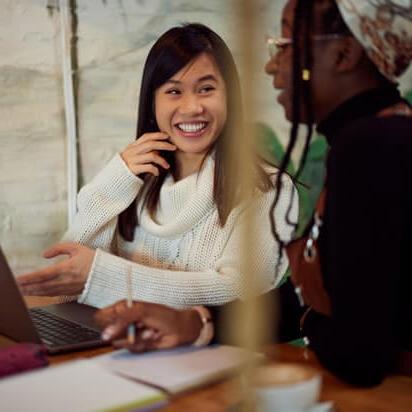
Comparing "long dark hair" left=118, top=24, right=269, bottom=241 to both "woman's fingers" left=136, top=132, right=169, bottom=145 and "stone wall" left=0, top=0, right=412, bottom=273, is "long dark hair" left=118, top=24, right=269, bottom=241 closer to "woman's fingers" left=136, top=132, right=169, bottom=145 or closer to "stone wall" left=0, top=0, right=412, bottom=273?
"woman's fingers" left=136, top=132, right=169, bottom=145

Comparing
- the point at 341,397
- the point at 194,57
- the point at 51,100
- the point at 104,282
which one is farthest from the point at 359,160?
the point at 51,100

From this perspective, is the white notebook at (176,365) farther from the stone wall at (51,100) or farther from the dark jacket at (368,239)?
the stone wall at (51,100)

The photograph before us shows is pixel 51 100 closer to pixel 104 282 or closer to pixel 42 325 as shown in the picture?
pixel 104 282

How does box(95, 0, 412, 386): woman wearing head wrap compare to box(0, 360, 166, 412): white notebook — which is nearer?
box(0, 360, 166, 412): white notebook

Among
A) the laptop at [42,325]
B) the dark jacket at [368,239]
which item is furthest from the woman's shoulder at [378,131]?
the laptop at [42,325]

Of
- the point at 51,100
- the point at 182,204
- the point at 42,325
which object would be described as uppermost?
the point at 51,100

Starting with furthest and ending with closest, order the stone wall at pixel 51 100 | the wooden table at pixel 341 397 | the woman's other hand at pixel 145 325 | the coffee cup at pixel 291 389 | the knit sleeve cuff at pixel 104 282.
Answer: the stone wall at pixel 51 100, the knit sleeve cuff at pixel 104 282, the woman's other hand at pixel 145 325, the wooden table at pixel 341 397, the coffee cup at pixel 291 389

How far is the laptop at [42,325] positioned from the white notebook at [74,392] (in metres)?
0.18

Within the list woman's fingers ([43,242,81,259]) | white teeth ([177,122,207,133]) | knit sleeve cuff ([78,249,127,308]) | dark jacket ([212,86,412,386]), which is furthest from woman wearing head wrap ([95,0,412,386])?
white teeth ([177,122,207,133])

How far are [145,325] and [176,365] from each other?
7 centimetres

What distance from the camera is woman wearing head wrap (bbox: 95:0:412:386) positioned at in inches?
30.8

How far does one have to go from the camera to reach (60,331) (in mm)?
1097

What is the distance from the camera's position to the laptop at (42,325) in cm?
96

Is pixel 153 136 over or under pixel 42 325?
over
